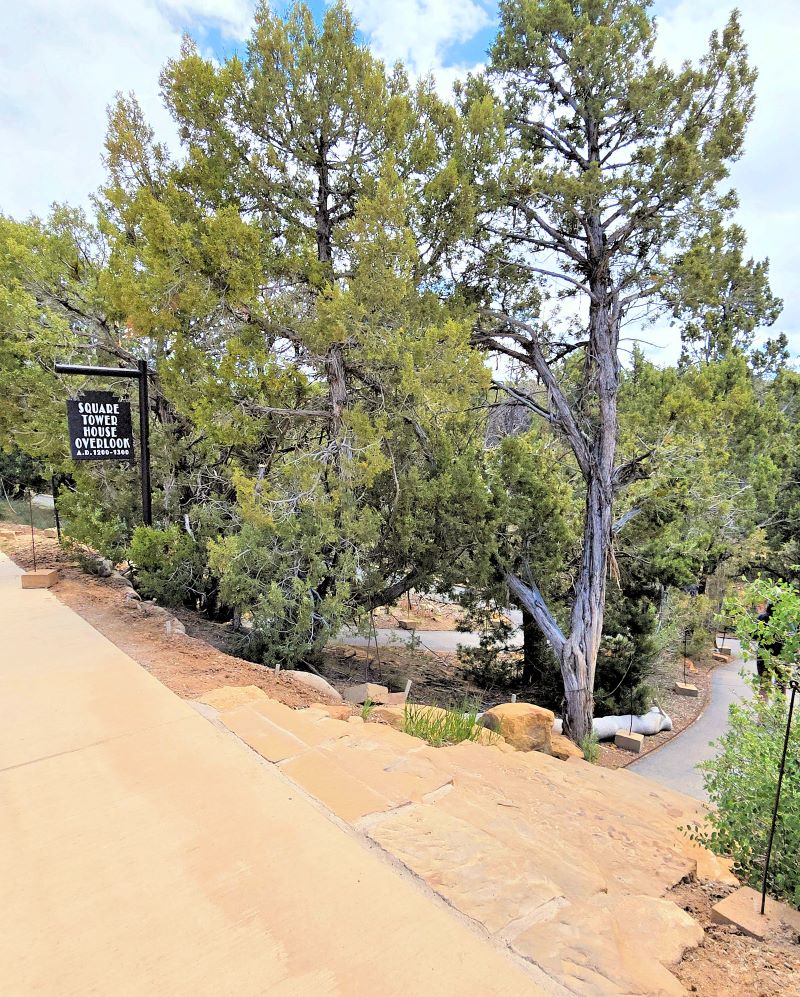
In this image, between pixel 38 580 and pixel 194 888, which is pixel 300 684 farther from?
pixel 38 580

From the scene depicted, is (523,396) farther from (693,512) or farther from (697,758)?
(697,758)

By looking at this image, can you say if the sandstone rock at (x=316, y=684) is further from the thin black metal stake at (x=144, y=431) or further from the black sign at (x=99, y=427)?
the black sign at (x=99, y=427)

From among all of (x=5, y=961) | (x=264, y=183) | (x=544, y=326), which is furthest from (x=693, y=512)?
(x=5, y=961)

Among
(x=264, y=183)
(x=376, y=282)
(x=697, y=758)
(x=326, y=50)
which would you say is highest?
(x=326, y=50)

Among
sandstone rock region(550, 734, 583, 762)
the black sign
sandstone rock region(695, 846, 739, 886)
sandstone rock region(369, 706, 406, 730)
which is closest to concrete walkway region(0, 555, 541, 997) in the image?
sandstone rock region(369, 706, 406, 730)

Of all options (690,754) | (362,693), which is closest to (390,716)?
(362,693)

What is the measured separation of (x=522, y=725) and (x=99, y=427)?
5.47 metres

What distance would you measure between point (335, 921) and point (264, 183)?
276 inches

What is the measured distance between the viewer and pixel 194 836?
2268mm

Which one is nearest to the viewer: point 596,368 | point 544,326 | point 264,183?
point 264,183

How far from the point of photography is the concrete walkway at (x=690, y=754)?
823cm

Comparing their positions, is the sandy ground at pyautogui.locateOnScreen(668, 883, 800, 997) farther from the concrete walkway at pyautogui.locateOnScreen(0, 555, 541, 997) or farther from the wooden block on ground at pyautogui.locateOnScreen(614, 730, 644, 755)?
the wooden block on ground at pyautogui.locateOnScreen(614, 730, 644, 755)

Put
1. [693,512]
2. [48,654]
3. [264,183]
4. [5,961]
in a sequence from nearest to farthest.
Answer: [5,961] → [48,654] → [264,183] → [693,512]

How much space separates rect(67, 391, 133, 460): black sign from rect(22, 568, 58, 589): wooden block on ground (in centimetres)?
203
